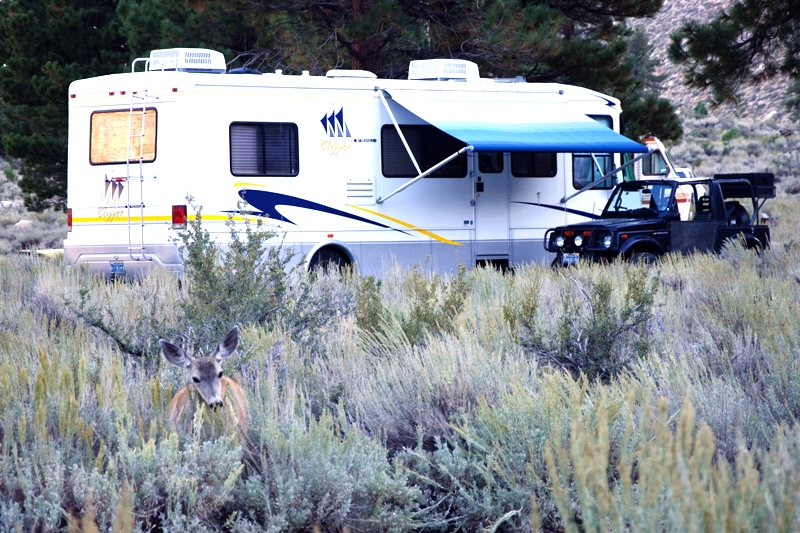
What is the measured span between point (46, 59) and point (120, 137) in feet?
26.0

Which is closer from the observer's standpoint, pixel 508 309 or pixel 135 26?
pixel 508 309

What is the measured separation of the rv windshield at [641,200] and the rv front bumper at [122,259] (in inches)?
232

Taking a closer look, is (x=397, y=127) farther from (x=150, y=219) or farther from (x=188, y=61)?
(x=150, y=219)

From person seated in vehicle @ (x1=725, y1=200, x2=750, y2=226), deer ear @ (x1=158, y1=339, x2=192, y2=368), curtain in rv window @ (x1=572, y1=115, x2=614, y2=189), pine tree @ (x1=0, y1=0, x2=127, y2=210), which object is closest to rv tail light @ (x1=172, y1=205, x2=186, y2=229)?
curtain in rv window @ (x1=572, y1=115, x2=614, y2=189)

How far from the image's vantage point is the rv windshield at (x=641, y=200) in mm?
12477

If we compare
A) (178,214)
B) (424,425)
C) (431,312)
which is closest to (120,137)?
(178,214)

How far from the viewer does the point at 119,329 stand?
6.52 metres

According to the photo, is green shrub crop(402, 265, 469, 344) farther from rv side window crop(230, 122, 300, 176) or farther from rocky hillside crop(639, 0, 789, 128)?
rocky hillside crop(639, 0, 789, 128)

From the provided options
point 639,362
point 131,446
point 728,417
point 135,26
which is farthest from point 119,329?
point 135,26

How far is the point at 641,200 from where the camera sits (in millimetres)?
12789

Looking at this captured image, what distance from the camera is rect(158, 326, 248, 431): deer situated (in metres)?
4.47

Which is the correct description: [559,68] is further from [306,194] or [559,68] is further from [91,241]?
[91,241]

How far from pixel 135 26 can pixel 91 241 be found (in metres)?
6.11

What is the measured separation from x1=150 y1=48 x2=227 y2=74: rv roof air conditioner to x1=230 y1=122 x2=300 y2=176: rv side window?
2.66ft
